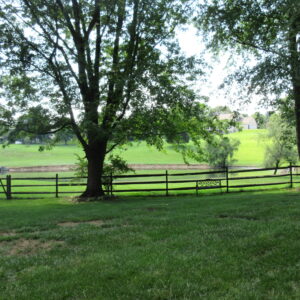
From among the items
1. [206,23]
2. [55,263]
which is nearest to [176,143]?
[206,23]

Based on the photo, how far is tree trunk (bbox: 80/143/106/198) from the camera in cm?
1788

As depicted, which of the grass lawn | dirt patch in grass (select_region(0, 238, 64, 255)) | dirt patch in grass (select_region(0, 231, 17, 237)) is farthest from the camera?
dirt patch in grass (select_region(0, 231, 17, 237))

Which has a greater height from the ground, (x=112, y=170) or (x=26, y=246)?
(x=112, y=170)

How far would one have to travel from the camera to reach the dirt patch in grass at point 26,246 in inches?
241

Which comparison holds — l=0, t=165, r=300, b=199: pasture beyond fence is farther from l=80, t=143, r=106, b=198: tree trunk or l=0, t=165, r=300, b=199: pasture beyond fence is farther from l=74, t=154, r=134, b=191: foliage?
l=80, t=143, r=106, b=198: tree trunk

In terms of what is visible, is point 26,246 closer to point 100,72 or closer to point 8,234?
point 8,234

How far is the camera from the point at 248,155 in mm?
92312

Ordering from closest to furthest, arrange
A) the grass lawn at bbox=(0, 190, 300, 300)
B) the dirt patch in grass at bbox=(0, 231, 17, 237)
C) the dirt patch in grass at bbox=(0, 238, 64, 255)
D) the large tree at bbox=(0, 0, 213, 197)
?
the grass lawn at bbox=(0, 190, 300, 300) → the dirt patch in grass at bbox=(0, 238, 64, 255) → the dirt patch in grass at bbox=(0, 231, 17, 237) → the large tree at bbox=(0, 0, 213, 197)

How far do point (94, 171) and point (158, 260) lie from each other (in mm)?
13533

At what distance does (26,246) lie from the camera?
650 centimetres

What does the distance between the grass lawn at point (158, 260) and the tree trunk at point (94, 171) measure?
32.2 ft

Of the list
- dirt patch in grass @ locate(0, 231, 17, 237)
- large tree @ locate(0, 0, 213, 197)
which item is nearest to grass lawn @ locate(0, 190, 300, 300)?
dirt patch in grass @ locate(0, 231, 17, 237)

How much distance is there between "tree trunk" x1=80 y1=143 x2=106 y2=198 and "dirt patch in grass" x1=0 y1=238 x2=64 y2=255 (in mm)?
10834

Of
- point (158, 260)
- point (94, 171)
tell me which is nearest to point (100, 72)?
point (94, 171)
